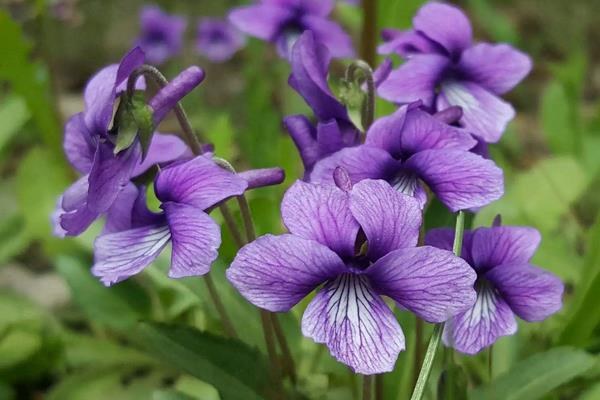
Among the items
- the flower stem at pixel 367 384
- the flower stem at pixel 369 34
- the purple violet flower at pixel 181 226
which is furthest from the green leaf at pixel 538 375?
the flower stem at pixel 369 34

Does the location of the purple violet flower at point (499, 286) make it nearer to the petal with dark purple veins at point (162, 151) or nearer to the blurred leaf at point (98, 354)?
the petal with dark purple veins at point (162, 151)

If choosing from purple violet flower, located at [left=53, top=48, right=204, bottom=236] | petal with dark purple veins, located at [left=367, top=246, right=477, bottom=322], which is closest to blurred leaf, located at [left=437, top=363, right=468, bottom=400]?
petal with dark purple veins, located at [left=367, top=246, right=477, bottom=322]

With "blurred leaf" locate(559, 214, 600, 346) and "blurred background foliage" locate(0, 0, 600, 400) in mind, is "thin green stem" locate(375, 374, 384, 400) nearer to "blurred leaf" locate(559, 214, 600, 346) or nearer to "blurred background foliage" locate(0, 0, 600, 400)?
"blurred background foliage" locate(0, 0, 600, 400)

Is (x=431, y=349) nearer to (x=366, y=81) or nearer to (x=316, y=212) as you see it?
(x=316, y=212)

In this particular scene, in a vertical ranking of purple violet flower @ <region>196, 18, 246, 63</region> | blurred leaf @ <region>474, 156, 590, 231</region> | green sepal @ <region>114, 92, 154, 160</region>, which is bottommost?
purple violet flower @ <region>196, 18, 246, 63</region>

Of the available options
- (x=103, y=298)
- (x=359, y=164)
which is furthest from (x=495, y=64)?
(x=103, y=298)

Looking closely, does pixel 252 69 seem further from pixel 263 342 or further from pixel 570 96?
pixel 263 342
